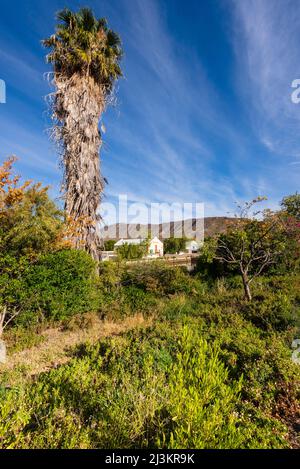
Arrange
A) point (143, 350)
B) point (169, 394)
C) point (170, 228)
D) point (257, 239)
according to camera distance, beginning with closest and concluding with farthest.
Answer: point (169, 394) < point (143, 350) < point (257, 239) < point (170, 228)

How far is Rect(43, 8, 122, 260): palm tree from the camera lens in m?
9.48

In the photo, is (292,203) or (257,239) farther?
(292,203)

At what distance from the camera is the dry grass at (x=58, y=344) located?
14.5ft

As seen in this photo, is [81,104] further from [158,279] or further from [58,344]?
[58,344]

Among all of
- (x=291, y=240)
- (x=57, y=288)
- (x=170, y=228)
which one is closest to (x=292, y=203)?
(x=291, y=240)

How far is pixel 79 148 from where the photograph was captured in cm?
987

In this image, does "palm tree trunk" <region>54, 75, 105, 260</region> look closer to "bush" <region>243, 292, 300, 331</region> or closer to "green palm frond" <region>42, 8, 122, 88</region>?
"green palm frond" <region>42, 8, 122, 88</region>

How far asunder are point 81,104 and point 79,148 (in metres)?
1.96

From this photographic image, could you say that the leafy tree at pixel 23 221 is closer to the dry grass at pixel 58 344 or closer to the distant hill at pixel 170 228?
the dry grass at pixel 58 344

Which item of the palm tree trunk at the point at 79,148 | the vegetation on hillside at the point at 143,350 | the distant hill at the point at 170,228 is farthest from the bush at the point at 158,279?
the distant hill at the point at 170,228

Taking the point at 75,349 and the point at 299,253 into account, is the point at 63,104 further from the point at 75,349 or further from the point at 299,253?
the point at 299,253
